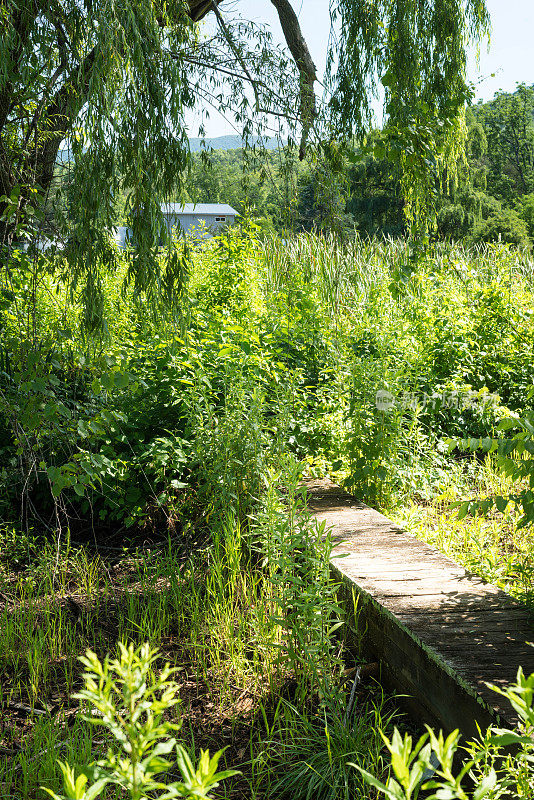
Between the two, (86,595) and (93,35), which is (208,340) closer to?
(86,595)

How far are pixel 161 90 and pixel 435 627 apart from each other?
225 cm

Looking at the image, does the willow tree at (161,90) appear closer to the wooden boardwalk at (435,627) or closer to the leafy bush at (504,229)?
the wooden boardwalk at (435,627)

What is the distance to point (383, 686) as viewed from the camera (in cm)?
273

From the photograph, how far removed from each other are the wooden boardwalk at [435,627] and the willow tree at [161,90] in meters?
1.46

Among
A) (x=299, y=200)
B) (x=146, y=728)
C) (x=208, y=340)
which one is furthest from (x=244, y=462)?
(x=146, y=728)

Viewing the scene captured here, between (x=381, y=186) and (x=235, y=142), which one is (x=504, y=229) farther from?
(x=235, y=142)

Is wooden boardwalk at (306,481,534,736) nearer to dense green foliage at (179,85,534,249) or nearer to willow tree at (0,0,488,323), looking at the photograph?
willow tree at (0,0,488,323)

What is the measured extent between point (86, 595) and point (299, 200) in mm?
2447

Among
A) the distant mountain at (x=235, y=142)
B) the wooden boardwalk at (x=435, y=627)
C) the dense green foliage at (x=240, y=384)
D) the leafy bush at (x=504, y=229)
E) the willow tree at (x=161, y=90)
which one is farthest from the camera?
the leafy bush at (x=504, y=229)

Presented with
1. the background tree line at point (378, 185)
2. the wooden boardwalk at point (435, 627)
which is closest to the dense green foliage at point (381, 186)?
the background tree line at point (378, 185)

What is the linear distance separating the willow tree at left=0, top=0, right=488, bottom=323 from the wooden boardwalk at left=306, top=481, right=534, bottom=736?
1.46 meters

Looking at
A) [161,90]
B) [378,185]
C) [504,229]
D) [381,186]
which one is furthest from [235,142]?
[504,229]

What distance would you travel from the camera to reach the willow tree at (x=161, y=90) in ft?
7.99

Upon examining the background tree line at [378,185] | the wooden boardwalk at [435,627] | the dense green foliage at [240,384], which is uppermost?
the background tree line at [378,185]
